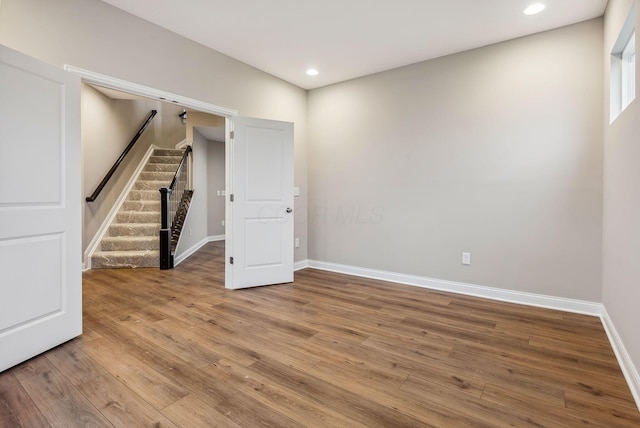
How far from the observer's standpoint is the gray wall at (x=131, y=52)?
2211 mm

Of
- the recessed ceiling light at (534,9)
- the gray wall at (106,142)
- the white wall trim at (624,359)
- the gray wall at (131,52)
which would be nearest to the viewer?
the white wall trim at (624,359)

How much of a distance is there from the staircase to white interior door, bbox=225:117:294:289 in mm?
1970

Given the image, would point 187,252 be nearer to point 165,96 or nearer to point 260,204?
point 260,204

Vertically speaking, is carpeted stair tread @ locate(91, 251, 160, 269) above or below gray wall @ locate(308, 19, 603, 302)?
below

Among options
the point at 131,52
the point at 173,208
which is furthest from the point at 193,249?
the point at 131,52

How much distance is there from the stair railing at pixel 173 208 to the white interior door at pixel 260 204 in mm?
1618

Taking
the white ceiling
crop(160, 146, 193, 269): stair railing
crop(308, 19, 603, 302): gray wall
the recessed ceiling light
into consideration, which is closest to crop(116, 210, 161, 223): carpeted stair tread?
crop(160, 146, 193, 269): stair railing

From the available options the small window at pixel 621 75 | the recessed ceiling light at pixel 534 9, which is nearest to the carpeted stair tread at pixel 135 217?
the recessed ceiling light at pixel 534 9

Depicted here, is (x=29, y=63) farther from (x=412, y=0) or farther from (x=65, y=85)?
(x=412, y=0)

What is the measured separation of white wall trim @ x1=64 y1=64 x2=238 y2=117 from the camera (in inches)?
98.4

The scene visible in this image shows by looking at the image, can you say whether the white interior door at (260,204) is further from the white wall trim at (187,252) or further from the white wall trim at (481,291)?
the white wall trim at (187,252)

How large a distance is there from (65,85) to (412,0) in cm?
272

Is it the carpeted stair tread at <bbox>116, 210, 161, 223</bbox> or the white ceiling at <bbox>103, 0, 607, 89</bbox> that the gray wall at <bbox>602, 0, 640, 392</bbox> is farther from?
the carpeted stair tread at <bbox>116, 210, 161, 223</bbox>

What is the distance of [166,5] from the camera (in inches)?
104
